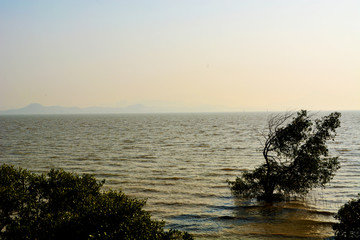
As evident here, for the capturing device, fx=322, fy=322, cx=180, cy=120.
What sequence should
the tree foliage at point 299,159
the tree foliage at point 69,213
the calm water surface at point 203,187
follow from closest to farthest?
the tree foliage at point 69,213 → the calm water surface at point 203,187 → the tree foliage at point 299,159

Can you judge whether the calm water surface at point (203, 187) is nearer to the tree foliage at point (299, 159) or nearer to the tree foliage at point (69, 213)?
the tree foliage at point (299, 159)

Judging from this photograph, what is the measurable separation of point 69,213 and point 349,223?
13785 mm

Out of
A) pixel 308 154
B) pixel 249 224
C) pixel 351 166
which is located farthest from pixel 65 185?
pixel 351 166

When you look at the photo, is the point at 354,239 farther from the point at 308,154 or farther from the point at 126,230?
the point at 126,230

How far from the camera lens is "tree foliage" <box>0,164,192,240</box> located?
40.1ft

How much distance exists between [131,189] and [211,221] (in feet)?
32.7

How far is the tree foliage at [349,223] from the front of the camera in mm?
16161

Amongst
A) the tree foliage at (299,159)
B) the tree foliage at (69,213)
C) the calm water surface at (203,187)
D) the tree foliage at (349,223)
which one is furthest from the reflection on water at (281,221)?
the tree foliage at (69,213)

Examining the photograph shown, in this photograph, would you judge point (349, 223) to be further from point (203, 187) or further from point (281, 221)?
point (203, 187)

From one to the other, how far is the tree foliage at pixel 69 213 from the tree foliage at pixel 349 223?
→ 28.1 ft

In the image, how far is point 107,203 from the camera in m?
13.9

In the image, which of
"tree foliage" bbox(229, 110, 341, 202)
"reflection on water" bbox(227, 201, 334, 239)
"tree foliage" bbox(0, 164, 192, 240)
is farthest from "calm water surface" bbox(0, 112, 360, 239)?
"tree foliage" bbox(0, 164, 192, 240)

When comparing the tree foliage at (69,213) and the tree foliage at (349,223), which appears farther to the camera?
the tree foliage at (349,223)

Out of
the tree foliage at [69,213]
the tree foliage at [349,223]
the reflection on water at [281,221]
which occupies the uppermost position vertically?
the tree foliage at [69,213]
